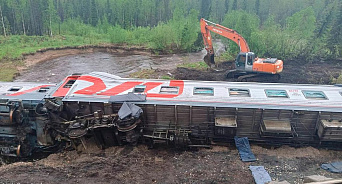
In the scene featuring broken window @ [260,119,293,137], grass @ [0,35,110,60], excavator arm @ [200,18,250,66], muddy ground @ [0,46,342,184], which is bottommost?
muddy ground @ [0,46,342,184]

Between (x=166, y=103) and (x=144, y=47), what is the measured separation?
1150 inches

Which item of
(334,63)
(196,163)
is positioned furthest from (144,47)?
(196,163)

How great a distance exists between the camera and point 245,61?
2069cm

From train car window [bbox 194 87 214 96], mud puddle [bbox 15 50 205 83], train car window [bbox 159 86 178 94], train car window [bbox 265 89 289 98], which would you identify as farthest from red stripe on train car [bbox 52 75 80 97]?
mud puddle [bbox 15 50 205 83]

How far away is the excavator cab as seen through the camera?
67.2ft

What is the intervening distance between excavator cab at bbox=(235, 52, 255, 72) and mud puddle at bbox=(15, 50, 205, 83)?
903 cm

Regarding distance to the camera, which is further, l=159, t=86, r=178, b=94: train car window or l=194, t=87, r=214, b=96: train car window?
l=159, t=86, r=178, b=94: train car window

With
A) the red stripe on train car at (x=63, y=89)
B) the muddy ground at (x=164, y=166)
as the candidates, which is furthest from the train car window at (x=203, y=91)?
the red stripe on train car at (x=63, y=89)

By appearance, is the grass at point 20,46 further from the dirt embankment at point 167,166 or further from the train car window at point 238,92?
the train car window at point 238,92

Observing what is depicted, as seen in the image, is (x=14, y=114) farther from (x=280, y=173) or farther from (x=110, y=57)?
(x=110, y=57)

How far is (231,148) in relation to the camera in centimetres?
1173

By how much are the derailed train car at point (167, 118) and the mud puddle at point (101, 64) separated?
14.2m

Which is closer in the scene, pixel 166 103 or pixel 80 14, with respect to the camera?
pixel 166 103

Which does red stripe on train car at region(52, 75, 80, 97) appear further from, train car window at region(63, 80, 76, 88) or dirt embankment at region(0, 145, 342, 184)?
dirt embankment at region(0, 145, 342, 184)
